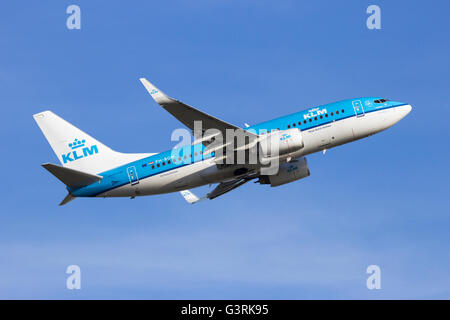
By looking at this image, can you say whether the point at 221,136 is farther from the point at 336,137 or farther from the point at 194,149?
the point at 336,137

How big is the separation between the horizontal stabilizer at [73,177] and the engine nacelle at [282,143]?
14.7m

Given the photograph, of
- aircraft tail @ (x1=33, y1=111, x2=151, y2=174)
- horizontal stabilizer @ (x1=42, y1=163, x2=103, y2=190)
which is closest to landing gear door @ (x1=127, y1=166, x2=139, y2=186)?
aircraft tail @ (x1=33, y1=111, x2=151, y2=174)

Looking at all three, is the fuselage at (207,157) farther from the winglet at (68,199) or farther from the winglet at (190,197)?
the winglet at (190,197)

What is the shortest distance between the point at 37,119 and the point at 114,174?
8929 mm

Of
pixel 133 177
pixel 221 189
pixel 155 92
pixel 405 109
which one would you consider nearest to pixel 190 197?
pixel 221 189

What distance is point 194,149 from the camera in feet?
192

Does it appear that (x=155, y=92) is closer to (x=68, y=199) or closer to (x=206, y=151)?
(x=206, y=151)

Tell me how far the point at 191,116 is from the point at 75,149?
13.7 metres

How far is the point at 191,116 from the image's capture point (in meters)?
52.5

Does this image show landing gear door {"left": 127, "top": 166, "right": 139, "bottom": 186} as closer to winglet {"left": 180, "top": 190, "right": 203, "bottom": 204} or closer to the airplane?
the airplane

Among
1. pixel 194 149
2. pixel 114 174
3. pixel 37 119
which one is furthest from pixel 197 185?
pixel 37 119

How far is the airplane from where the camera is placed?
56.2 meters

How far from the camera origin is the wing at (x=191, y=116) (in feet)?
163

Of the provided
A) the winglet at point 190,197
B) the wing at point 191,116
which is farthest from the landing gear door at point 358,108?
the winglet at point 190,197
